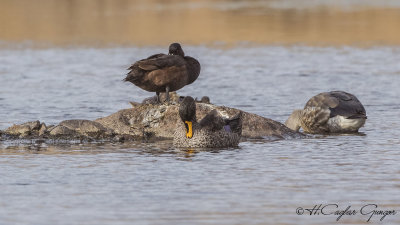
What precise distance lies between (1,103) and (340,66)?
9.74 meters

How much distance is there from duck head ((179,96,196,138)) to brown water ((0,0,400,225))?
1.15 ft

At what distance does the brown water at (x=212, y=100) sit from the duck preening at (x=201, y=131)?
242mm

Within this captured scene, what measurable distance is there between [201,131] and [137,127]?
1.64 metres

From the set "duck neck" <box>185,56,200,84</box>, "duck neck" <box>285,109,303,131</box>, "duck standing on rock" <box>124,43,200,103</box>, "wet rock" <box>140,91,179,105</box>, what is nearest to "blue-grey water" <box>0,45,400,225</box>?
"duck neck" <box>285,109,303,131</box>

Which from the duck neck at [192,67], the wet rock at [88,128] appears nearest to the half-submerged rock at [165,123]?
the wet rock at [88,128]

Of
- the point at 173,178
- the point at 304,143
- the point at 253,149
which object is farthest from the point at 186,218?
the point at 304,143

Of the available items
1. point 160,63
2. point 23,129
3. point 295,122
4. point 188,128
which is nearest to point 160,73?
point 160,63

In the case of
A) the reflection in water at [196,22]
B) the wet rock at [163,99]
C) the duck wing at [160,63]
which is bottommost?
the wet rock at [163,99]

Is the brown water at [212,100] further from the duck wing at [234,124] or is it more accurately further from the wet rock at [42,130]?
the wet rock at [42,130]

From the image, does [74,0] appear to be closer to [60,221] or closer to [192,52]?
[192,52]

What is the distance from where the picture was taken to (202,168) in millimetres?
10812

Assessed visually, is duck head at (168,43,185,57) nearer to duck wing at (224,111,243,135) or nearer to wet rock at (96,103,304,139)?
wet rock at (96,103,304,139)

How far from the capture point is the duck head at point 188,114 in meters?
12.5

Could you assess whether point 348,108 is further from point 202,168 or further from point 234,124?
point 202,168
